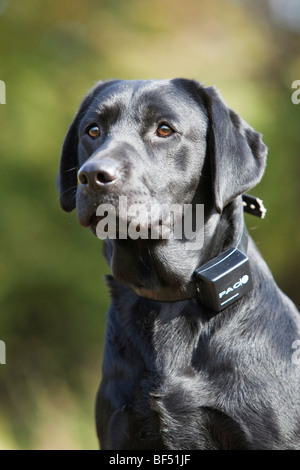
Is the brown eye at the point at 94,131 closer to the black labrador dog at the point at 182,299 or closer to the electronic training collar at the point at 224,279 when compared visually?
the black labrador dog at the point at 182,299

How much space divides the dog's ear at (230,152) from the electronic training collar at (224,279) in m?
0.23

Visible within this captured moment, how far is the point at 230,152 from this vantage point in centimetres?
279

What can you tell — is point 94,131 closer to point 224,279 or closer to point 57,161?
point 224,279

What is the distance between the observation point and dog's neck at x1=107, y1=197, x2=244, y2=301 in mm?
2832

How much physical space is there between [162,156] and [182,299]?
0.65 m

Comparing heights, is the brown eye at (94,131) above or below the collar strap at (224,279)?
above

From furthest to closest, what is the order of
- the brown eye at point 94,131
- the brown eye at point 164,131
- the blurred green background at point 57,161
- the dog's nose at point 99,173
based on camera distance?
the blurred green background at point 57,161
the brown eye at point 94,131
the brown eye at point 164,131
the dog's nose at point 99,173

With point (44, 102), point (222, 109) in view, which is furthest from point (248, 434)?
point (44, 102)

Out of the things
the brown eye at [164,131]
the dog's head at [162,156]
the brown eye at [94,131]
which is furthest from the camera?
the brown eye at [94,131]

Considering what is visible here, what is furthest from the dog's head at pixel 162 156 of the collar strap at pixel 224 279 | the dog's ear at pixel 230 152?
the collar strap at pixel 224 279

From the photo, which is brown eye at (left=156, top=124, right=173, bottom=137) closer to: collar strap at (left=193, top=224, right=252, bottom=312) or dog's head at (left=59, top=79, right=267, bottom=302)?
dog's head at (left=59, top=79, right=267, bottom=302)

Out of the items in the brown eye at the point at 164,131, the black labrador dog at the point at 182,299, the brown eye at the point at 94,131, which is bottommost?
the black labrador dog at the point at 182,299

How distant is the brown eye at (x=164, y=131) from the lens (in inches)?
110
